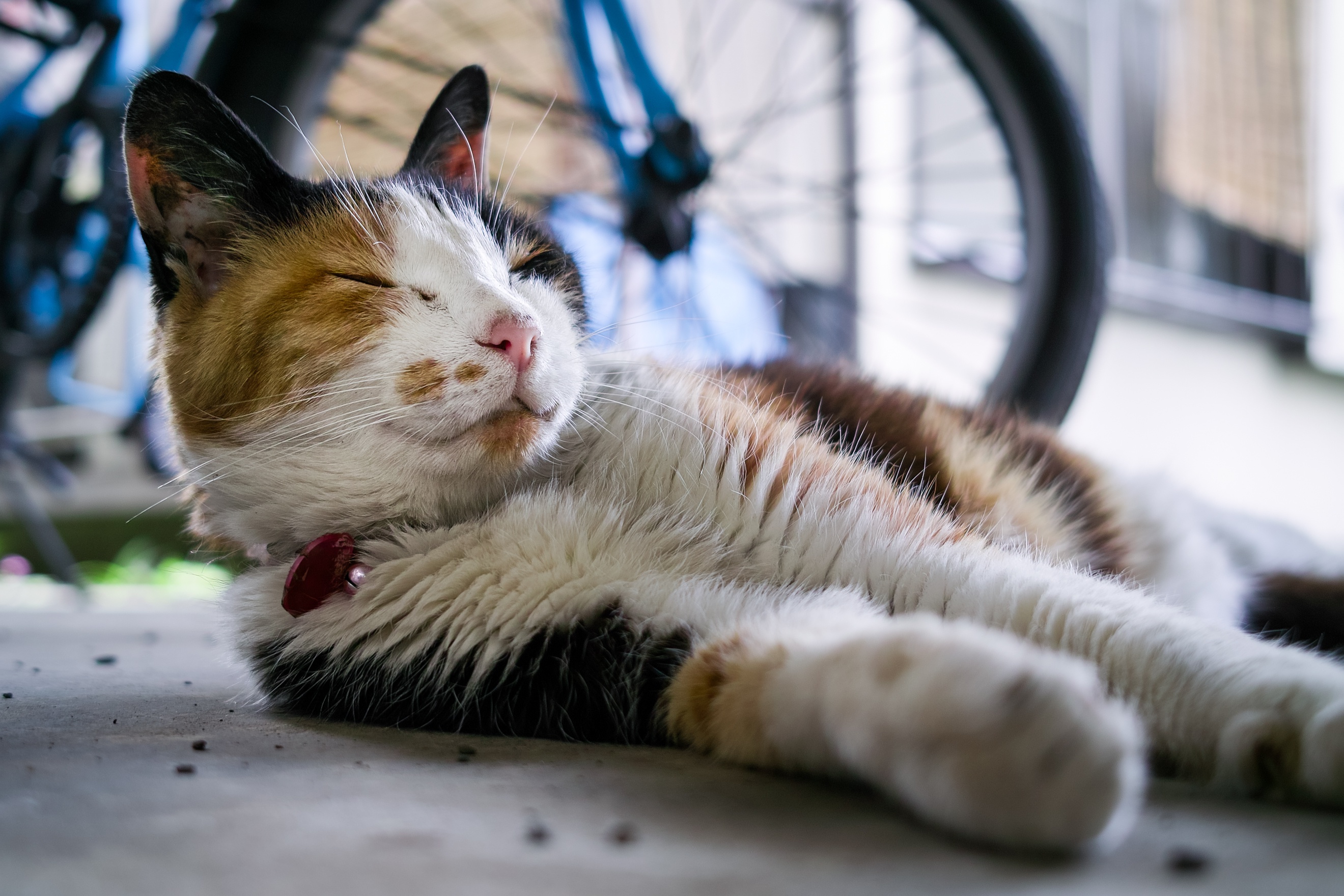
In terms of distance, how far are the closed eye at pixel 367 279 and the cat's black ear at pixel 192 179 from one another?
13cm

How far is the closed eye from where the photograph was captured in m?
0.89

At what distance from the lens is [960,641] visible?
1.73 ft

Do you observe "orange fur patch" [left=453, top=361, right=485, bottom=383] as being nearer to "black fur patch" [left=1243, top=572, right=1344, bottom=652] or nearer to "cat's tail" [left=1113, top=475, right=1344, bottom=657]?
"cat's tail" [left=1113, top=475, right=1344, bottom=657]

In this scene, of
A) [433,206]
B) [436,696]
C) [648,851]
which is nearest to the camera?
[648,851]

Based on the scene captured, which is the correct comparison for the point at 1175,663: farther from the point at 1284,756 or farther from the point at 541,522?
the point at 541,522

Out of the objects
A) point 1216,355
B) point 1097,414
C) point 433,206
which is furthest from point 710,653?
point 1216,355

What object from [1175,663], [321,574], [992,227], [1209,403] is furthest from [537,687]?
[1209,403]

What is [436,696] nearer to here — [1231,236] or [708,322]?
[708,322]

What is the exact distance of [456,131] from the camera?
121 cm

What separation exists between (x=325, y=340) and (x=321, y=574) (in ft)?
0.74

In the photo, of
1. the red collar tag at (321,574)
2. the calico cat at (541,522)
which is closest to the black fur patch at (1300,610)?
the calico cat at (541,522)

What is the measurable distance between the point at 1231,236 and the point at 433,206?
3.75 meters

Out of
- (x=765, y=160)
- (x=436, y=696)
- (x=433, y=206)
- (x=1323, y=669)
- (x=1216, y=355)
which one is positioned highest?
(x=765, y=160)

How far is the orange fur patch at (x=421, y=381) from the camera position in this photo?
0.80m
